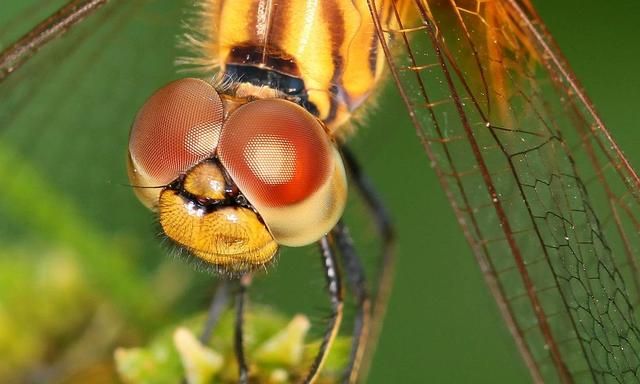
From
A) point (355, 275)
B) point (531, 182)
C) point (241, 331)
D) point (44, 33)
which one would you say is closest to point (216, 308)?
point (241, 331)

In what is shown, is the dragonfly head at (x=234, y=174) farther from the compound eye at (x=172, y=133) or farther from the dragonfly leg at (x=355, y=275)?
the dragonfly leg at (x=355, y=275)

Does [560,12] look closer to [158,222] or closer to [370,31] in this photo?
[370,31]

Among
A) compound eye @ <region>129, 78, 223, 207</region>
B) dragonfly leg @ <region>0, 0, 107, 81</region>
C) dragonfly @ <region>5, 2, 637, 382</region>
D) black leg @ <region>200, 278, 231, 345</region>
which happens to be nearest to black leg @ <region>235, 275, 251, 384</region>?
black leg @ <region>200, 278, 231, 345</region>

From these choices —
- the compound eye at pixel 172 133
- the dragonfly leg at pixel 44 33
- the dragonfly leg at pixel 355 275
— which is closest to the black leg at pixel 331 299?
the dragonfly leg at pixel 355 275

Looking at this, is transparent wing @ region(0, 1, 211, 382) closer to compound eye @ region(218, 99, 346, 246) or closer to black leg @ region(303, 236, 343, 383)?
black leg @ region(303, 236, 343, 383)

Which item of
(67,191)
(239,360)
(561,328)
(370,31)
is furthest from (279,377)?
(67,191)
